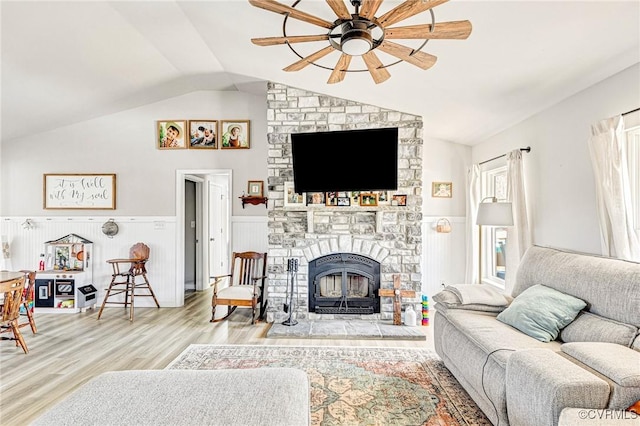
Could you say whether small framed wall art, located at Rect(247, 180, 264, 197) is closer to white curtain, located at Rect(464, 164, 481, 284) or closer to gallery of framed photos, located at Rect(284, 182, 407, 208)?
gallery of framed photos, located at Rect(284, 182, 407, 208)

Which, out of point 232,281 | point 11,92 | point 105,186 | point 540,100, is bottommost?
point 232,281

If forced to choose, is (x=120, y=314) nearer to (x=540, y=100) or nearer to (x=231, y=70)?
(x=231, y=70)

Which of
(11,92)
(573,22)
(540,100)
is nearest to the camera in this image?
(573,22)

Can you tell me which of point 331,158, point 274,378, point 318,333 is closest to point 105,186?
point 331,158

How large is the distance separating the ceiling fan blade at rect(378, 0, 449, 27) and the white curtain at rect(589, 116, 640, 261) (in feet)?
5.59

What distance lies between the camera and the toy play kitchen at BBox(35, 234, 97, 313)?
4.82 meters

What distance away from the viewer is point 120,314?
4809 mm

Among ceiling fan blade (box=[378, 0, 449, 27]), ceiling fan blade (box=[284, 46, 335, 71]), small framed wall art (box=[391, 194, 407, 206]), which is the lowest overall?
small framed wall art (box=[391, 194, 407, 206])

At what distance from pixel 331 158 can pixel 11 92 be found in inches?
144

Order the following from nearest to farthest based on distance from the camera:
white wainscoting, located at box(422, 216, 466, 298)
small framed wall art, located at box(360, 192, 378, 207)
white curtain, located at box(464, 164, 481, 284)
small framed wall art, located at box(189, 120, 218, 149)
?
small framed wall art, located at box(360, 192, 378, 207), white curtain, located at box(464, 164, 481, 284), white wainscoting, located at box(422, 216, 466, 298), small framed wall art, located at box(189, 120, 218, 149)

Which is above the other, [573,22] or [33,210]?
[573,22]

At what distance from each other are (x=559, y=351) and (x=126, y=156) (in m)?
5.58

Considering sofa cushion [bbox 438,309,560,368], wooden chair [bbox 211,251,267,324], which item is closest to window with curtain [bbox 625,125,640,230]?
sofa cushion [bbox 438,309,560,368]

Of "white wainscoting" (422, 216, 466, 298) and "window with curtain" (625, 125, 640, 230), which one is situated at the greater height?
"window with curtain" (625, 125, 640, 230)
